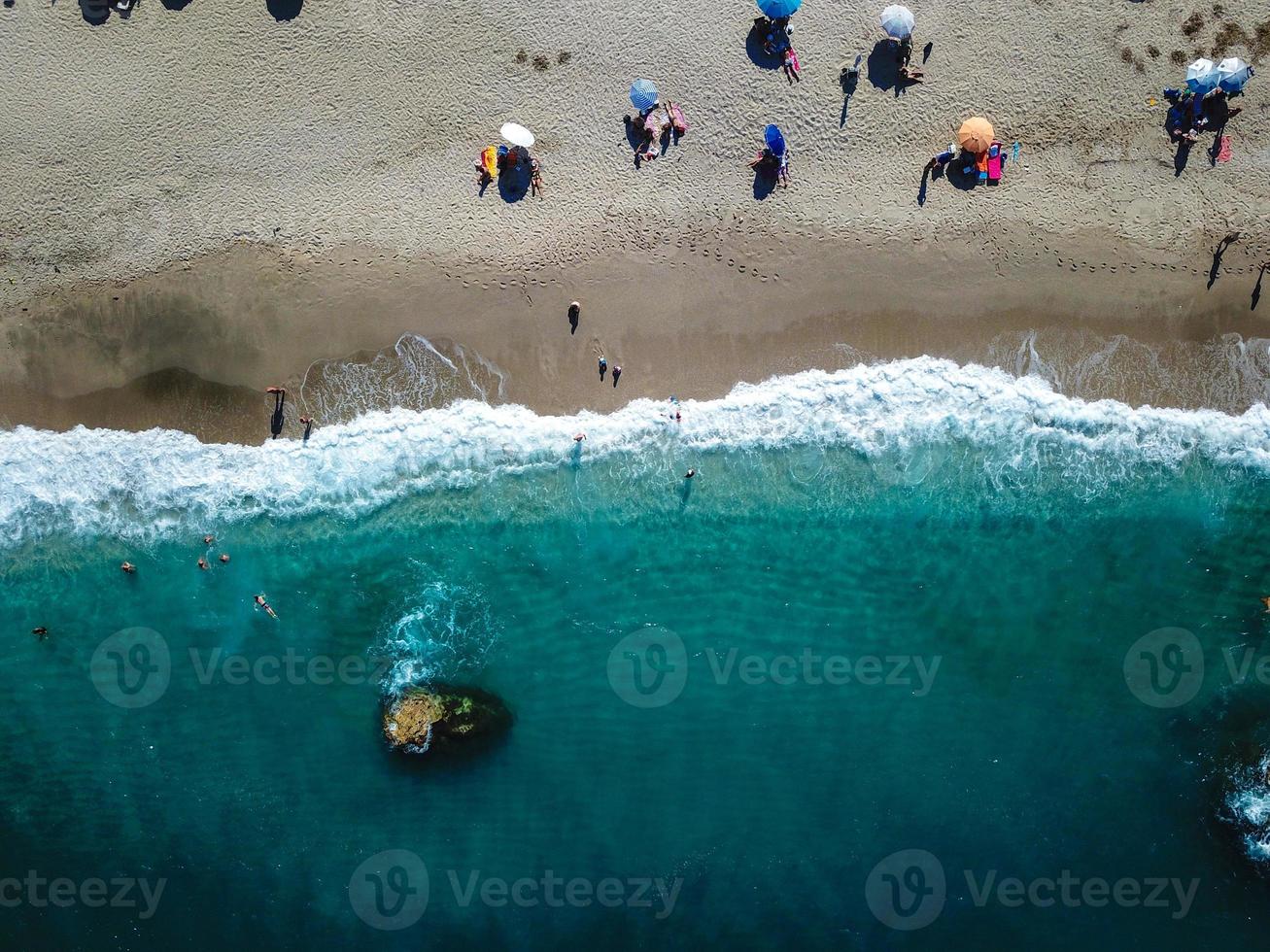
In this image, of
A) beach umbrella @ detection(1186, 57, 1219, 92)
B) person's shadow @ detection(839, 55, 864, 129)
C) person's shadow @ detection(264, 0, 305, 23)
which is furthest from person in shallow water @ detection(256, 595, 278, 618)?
beach umbrella @ detection(1186, 57, 1219, 92)

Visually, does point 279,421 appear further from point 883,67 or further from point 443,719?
point 883,67

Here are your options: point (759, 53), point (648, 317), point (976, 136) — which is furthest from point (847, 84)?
point (648, 317)

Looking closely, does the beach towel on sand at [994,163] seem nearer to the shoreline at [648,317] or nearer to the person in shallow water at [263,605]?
the shoreline at [648,317]

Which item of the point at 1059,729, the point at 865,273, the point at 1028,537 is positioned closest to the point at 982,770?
the point at 1059,729

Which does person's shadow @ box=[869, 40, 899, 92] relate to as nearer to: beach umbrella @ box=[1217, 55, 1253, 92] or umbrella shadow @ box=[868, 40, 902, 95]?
umbrella shadow @ box=[868, 40, 902, 95]

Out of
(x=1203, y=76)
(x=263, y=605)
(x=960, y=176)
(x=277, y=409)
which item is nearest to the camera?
(x=1203, y=76)

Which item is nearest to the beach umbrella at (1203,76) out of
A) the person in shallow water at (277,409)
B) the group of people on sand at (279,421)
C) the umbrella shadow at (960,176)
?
the umbrella shadow at (960,176)
